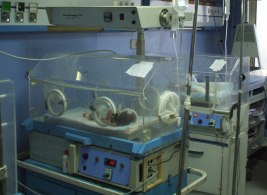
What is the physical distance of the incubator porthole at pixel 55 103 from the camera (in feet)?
7.55

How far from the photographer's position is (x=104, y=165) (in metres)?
2.12

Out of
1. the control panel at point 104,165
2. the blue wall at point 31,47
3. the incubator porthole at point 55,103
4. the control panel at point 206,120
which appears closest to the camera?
the control panel at point 104,165

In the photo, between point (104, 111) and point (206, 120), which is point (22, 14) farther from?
point (206, 120)

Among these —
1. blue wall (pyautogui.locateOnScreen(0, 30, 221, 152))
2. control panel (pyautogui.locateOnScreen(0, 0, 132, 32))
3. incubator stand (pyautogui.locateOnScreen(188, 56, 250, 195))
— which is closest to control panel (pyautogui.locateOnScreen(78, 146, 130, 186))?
blue wall (pyautogui.locateOnScreen(0, 30, 221, 152))

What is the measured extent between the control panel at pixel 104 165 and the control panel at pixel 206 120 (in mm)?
1322

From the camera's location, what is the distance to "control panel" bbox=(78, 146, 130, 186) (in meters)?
2.05

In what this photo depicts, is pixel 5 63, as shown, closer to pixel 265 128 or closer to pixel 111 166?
pixel 111 166

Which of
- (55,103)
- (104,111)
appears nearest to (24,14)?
(55,103)

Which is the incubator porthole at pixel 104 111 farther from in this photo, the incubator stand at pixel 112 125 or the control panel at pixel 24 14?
the control panel at pixel 24 14

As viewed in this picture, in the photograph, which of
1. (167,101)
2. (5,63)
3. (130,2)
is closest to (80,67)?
(5,63)

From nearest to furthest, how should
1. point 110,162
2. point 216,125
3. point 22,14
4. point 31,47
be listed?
point 110,162
point 22,14
point 31,47
point 216,125

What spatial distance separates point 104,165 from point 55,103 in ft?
1.72

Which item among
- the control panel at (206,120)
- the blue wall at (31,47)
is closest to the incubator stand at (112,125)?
the blue wall at (31,47)

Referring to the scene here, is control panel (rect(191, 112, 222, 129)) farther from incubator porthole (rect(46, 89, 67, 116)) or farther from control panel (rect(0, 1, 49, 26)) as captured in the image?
control panel (rect(0, 1, 49, 26))
